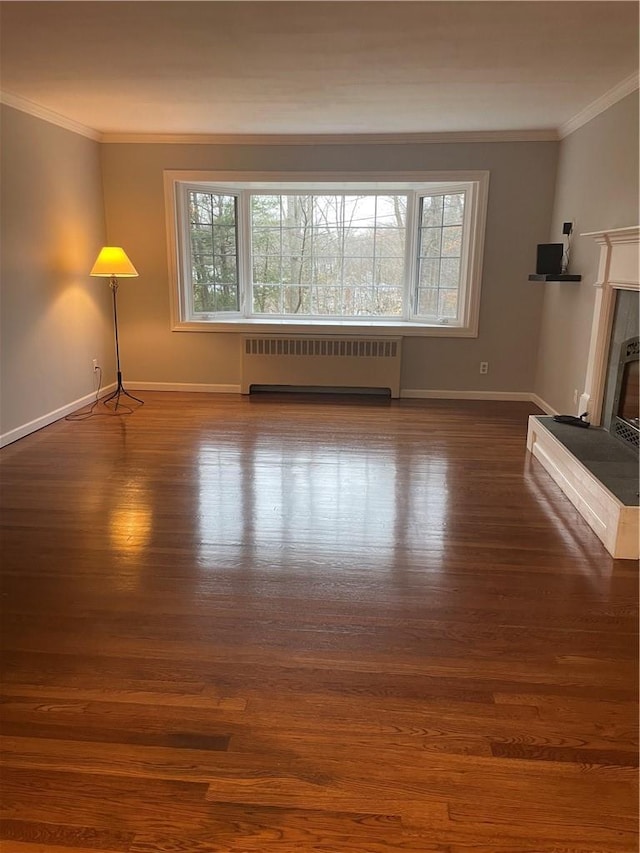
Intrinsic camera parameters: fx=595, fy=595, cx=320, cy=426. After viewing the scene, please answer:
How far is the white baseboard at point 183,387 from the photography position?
628 centimetres

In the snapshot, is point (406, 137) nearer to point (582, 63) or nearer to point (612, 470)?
point (582, 63)

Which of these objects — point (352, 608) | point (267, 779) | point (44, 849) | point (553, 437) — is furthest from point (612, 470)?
point (44, 849)

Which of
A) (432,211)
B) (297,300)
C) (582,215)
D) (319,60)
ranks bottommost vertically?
(297,300)

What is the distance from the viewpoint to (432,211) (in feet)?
19.7

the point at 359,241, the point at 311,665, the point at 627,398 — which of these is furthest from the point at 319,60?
the point at 311,665

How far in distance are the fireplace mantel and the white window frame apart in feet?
5.66

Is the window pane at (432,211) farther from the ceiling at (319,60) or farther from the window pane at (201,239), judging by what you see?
the window pane at (201,239)

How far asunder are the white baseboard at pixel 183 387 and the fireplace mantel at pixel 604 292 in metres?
3.50

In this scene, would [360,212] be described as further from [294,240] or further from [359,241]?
[294,240]

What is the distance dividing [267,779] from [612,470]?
241 cm

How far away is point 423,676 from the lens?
1.99 m

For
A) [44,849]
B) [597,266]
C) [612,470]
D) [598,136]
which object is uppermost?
[598,136]

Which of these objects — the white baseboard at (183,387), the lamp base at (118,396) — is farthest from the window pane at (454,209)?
the lamp base at (118,396)

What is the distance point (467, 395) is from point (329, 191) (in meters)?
2.53
